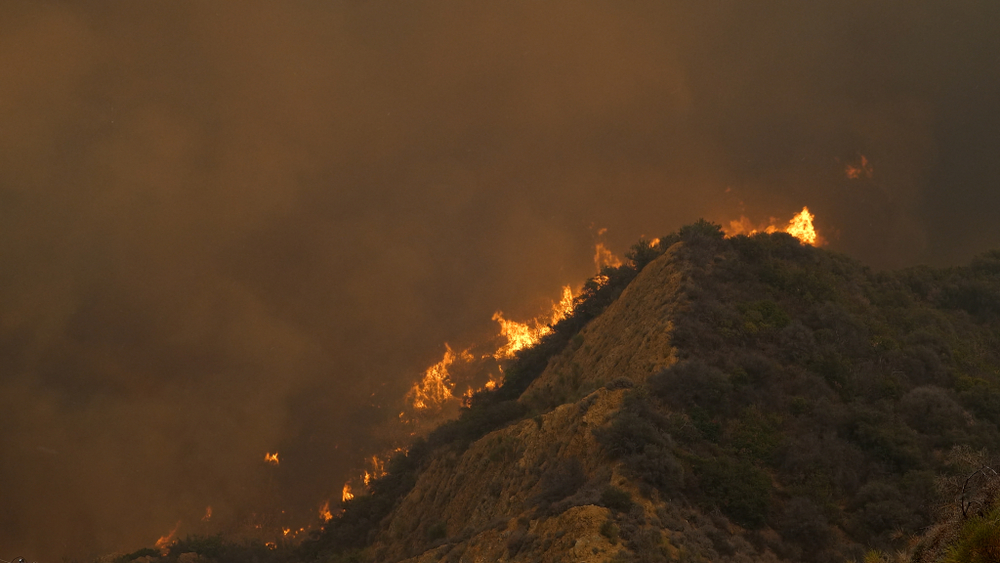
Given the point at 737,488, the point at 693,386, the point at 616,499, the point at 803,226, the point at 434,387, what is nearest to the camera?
the point at 616,499

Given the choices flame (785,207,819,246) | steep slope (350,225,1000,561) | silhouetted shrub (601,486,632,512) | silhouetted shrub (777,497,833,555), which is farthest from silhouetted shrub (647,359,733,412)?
flame (785,207,819,246)

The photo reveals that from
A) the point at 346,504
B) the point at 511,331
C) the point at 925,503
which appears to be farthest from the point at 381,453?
the point at 925,503

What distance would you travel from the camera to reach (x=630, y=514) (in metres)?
17.9

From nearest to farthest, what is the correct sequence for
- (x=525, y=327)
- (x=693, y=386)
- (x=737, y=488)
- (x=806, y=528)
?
(x=806, y=528), (x=737, y=488), (x=693, y=386), (x=525, y=327)

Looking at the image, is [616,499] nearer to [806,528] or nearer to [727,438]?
[806,528]

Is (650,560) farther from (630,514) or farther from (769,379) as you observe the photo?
(769,379)

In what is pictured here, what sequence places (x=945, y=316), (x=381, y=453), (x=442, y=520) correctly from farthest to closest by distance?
(x=381, y=453), (x=945, y=316), (x=442, y=520)

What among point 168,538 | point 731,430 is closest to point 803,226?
point 731,430

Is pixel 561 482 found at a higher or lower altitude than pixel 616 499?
higher

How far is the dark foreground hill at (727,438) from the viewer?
730 inches

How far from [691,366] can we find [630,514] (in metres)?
8.53

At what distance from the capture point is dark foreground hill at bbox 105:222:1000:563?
60.8 ft

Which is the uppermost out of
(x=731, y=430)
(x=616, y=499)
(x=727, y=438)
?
(x=731, y=430)

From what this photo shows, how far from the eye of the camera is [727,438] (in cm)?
2308
